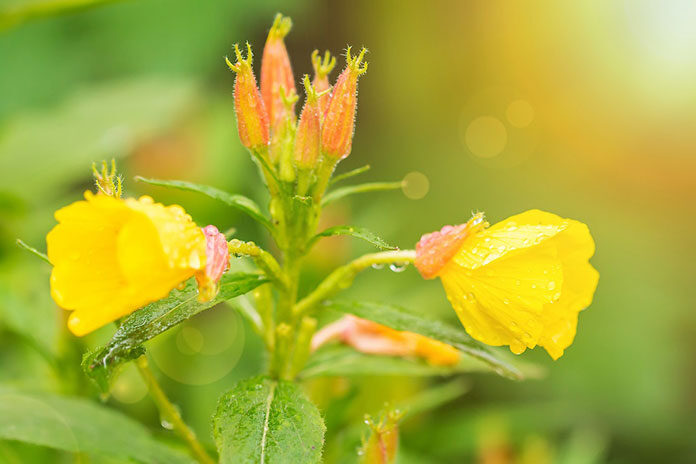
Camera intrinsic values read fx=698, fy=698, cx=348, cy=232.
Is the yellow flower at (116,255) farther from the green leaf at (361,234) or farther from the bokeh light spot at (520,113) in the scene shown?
the bokeh light spot at (520,113)

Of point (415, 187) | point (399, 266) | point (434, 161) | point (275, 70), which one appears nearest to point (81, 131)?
point (415, 187)

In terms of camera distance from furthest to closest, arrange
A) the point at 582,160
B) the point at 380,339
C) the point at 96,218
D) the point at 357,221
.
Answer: the point at 582,160, the point at 357,221, the point at 380,339, the point at 96,218

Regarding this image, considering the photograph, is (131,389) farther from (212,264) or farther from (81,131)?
(212,264)

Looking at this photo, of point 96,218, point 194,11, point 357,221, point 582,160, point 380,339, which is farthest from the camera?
point 582,160


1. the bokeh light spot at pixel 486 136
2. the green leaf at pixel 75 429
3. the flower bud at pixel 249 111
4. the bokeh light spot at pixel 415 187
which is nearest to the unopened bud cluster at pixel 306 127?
the flower bud at pixel 249 111

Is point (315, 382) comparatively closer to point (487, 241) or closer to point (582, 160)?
point (487, 241)

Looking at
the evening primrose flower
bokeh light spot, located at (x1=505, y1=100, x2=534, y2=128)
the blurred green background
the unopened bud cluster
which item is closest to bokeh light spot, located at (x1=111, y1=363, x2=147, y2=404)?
the blurred green background

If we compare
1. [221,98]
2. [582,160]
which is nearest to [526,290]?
[221,98]
